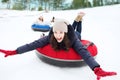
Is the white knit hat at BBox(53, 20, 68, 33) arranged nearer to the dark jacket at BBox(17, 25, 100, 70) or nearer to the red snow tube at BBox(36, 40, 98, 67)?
the dark jacket at BBox(17, 25, 100, 70)

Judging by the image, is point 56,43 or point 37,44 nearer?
point 56,43

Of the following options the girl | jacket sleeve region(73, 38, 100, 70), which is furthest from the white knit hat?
jacket sleeve region(73, 38, 100, 70)

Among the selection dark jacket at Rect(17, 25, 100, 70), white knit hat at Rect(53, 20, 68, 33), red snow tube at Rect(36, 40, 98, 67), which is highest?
white knit hat at Rect(53, 20, 68, 33)

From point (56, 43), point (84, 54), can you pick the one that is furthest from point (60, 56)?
point (84, 54)

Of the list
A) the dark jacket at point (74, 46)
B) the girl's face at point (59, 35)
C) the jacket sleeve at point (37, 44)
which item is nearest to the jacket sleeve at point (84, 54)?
the dark jacket at point (74, 46)

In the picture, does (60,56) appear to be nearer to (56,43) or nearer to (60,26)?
(56,43)

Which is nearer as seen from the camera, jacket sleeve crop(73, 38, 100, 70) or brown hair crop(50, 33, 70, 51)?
jacket sleeve crop(73, 38, 100, 70)

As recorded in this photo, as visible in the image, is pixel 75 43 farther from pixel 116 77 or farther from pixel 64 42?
pixel 116 77

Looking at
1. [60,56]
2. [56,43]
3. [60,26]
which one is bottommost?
[60,56]

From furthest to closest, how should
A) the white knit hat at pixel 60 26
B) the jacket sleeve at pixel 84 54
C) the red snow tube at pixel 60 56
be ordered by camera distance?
the red snow tube at pixel 60 56, the white knit hat at pixel 60 26, the jacket sleeve at pixel 84 54

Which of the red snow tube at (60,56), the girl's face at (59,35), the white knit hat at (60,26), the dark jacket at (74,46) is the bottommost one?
the red snow tube at (60,56)

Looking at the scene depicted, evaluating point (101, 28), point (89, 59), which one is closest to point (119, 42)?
point (101, 28)

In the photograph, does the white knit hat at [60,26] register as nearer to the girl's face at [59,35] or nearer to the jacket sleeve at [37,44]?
A: the girl's face at [59,35]

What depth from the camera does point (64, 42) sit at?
5.94 ft
